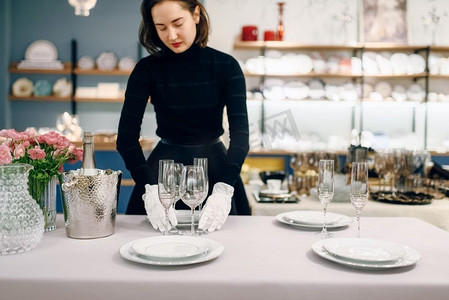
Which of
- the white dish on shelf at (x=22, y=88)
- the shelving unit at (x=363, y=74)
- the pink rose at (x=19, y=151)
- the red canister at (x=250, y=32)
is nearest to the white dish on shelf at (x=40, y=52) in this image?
the white dish on shelf at (x=22, y=88)

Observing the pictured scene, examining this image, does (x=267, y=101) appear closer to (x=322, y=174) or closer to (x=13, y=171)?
(x=322, y=174)

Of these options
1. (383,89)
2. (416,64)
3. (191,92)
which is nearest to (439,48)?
(416,64)

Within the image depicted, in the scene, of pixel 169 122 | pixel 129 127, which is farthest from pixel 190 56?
pixel 129 127

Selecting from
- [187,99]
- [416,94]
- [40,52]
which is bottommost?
[187,99]

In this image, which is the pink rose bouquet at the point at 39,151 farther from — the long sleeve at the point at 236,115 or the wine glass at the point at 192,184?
the long sleeve at the point at 236,115

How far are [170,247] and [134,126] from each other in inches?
30.2

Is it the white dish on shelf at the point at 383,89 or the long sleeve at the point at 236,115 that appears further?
the white dish on shelf at the point at 383,89

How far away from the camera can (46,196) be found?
1250 millimetres

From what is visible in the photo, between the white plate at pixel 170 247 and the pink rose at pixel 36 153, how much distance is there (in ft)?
1.27

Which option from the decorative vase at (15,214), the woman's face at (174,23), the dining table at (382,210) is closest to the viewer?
the decorative vase at (15,214)

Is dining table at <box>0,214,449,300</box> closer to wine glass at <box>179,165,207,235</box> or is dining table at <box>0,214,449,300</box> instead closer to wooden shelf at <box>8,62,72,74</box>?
wine glass at <box>179,165,207,235</box>

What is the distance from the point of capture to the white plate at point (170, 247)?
3.04ft

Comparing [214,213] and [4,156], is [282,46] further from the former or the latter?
[4,156]

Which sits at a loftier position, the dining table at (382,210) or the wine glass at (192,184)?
the wine glass at (192,184)
